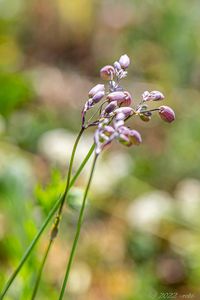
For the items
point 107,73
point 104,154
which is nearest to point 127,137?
point 107,73

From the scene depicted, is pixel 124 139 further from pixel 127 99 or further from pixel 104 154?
pixel 104 154

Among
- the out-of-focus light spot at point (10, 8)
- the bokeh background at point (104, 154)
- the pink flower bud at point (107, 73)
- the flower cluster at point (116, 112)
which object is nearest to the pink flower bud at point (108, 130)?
the flower cluster at point (116, 112)

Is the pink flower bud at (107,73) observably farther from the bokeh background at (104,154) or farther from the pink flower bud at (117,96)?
the bokeh background at (104,154)

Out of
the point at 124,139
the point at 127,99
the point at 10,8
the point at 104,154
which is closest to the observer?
the point at 124,139

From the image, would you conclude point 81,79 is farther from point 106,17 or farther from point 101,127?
point 101,127

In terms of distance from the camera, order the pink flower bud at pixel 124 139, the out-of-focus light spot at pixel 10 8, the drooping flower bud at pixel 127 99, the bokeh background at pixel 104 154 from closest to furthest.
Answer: the pink flower bud at pixel 124 139
the drooping flower bud at pixel 127 99
the bokeh background at pixel 104 154
the out-of-focus light spot at pixel 10 8

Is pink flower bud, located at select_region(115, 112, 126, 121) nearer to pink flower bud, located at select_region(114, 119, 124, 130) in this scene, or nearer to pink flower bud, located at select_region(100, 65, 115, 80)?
pink flower bud, located at select_region(114, 119, 124, 130)

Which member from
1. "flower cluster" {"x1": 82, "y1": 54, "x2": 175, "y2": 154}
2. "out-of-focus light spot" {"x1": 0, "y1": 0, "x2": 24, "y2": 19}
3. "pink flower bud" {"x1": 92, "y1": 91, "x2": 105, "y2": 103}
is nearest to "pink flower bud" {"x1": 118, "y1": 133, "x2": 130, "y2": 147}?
"flower cluster" {"x1": 82, "y1": 54, "x2": 175, "y2": 154}

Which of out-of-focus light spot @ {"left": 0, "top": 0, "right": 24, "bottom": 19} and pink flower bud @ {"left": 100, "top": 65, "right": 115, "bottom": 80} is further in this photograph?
out-of-focus light spot @ {"left": 0, "top": 0, "right": 24, "bottom": 19}
